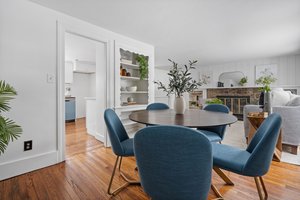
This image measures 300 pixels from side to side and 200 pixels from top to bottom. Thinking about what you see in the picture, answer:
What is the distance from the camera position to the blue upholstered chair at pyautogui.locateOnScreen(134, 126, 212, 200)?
722mm

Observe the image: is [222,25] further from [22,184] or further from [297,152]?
[22,184]

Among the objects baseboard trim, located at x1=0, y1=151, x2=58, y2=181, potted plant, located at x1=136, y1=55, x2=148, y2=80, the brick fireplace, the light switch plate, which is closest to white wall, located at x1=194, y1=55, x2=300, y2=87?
the brick fireplace

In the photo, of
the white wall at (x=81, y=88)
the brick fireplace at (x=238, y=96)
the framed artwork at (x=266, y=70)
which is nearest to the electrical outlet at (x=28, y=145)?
the white wall at (x=81, y=88)

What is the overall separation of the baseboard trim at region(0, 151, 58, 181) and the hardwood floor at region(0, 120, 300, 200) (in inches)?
2.6

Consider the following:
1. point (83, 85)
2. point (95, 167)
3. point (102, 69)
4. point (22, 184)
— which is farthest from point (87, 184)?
point (83, 85)

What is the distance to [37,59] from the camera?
80.4 inches

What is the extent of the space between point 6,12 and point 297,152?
4.55 meters

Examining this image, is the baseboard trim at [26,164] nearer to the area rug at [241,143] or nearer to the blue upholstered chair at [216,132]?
the blue upholstered chair at [216,132]

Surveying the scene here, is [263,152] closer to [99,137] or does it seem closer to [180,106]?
[180,106]

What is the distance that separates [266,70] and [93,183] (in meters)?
6.64

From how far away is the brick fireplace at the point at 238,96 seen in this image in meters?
6.00

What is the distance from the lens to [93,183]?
1738 mm

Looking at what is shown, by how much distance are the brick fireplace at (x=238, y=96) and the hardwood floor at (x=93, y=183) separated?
4.50 metres

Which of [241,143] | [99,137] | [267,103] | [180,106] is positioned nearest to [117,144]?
[180,106]
